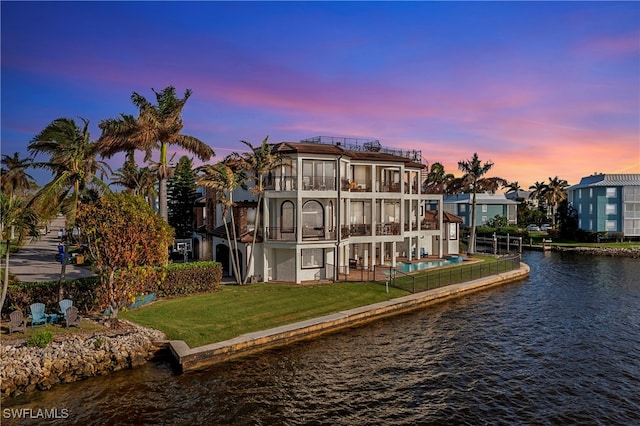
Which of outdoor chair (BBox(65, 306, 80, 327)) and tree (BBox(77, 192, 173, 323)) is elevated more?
tree (BBox(77, 192, 173, 323))

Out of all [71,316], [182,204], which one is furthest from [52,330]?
[182,204]

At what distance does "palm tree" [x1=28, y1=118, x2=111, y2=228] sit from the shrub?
5.57 meters

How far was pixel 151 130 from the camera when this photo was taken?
26.2m

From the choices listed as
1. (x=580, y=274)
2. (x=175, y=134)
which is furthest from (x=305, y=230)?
(x=580, y=274)

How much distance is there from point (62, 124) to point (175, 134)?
7.81 metres

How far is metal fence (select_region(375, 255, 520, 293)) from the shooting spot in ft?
101

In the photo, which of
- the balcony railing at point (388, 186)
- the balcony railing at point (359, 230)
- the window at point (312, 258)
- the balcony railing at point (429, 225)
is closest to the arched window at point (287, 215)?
the window at point (312, 258)

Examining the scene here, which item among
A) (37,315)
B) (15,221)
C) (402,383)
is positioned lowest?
(402,383)

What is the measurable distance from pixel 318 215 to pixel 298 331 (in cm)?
1341

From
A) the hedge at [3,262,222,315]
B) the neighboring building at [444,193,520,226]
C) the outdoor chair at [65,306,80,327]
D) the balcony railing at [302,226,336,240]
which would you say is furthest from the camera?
the neighboring building at [444,193,520,226]

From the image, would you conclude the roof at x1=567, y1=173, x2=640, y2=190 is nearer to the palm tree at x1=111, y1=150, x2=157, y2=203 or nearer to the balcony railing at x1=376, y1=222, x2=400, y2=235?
the balcony railing at x1=376, y1=222, x2=400, y2=235

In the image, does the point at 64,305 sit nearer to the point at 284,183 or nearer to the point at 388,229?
the point at 284,183

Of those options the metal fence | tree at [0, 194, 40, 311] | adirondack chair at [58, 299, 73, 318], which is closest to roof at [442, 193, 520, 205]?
the metal fence

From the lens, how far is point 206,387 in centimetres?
1562
